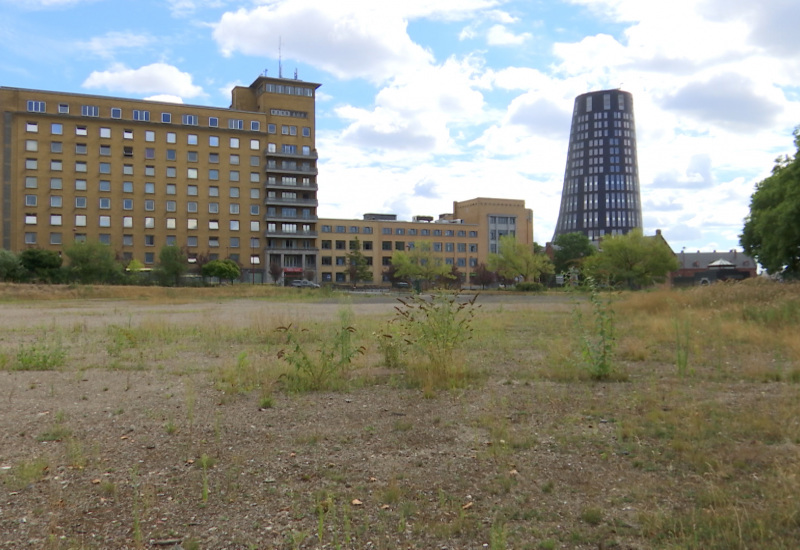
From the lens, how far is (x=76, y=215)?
90.2 meters

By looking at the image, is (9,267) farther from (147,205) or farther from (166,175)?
(166,175)

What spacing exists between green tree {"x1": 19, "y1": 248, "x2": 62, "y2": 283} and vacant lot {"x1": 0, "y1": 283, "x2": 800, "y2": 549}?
66013 millimetres

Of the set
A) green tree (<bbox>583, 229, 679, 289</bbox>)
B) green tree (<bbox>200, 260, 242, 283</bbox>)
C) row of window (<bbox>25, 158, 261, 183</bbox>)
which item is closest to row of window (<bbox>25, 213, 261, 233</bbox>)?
row of window (<bbox>25, 158, 261, 183</bbox>)

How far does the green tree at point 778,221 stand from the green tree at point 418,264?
51.7 meters

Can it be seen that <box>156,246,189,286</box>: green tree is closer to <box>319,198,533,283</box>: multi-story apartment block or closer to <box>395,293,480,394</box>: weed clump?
<box>319,198,533,283</box>: multi-story apartment block

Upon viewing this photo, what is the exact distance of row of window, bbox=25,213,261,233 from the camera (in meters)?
88.4

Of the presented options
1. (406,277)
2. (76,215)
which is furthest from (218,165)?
(406,277)

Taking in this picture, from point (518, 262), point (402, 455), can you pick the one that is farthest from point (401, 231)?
point (402, 455)

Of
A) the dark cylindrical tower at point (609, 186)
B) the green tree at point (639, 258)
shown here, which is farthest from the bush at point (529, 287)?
the dark cylindrical tower at point (609, 186)

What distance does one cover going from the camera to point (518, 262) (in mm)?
93250

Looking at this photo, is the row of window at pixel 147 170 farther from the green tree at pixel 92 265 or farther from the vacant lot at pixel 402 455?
the vacant lot at pixel 402 455

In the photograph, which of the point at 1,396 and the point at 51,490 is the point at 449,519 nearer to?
the point at 51,490

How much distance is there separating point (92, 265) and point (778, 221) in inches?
2576

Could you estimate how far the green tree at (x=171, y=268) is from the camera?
245 ft
